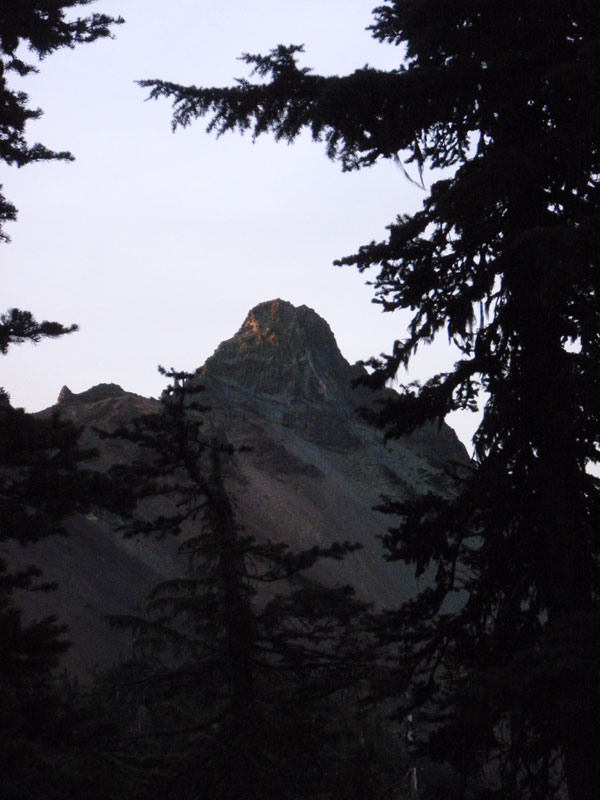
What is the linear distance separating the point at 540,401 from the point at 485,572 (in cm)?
191

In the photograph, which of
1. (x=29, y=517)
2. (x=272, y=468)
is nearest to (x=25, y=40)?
(x=29, y=517)

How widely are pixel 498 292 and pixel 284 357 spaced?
74357mm

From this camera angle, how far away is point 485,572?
7.97 meters

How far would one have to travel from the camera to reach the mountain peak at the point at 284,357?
80.5 m

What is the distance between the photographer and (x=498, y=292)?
807 cm

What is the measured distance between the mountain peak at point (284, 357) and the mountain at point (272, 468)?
128 mm

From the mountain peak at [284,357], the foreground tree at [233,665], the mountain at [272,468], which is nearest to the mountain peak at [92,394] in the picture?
the mountain at [272,468]

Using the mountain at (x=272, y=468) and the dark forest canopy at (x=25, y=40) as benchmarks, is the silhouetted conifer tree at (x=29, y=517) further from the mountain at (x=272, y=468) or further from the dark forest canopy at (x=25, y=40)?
the mountain at (x=272, y=468)

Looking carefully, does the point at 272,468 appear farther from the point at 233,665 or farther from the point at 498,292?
the point at 498,292

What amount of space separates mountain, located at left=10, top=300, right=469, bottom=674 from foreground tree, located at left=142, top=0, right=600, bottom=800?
25751mm

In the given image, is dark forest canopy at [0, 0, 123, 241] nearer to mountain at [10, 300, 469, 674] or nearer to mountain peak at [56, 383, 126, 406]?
mountain at [10, 300, 469, 674]

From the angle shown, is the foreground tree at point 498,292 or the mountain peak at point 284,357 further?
the mountain peak at point 284,357

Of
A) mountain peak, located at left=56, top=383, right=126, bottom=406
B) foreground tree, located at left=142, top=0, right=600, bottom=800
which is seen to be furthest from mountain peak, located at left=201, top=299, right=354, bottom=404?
foreground tree, located at left=142, top=0, right=600, bottom=800

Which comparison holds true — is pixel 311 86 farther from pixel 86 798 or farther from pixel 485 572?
pixel 86 798
